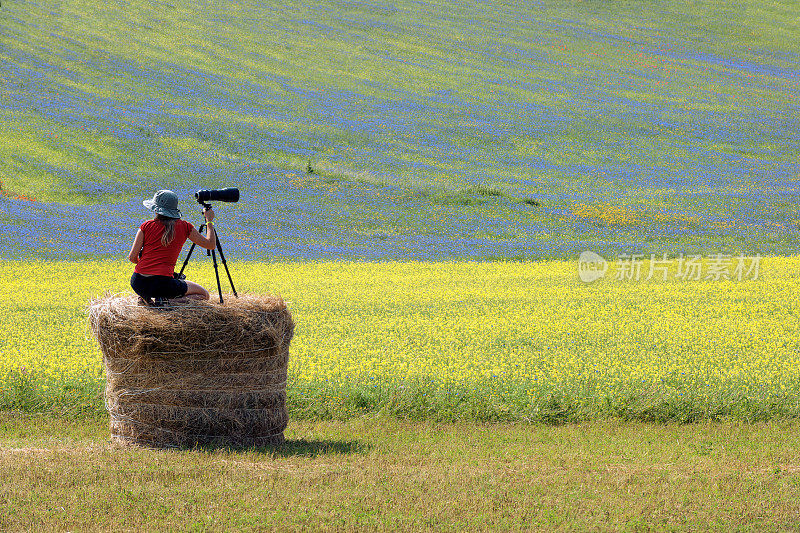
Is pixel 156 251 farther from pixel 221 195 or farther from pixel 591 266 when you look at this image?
pixel 591 266

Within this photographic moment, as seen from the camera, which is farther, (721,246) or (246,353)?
(721,246)

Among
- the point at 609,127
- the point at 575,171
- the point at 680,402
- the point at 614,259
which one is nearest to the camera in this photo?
the point at 680,402

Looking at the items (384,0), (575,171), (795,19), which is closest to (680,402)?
(575,171)

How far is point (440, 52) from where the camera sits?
227 feet

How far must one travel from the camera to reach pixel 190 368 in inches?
310

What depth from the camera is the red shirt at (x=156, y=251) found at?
25.8 feet

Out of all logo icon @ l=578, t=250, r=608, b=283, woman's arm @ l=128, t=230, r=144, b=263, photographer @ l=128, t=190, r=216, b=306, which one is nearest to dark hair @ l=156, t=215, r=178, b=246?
photographer @ l=128, t=190, r=216, b=306

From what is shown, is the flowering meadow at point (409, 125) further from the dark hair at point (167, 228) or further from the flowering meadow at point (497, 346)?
the dark hair at point (167, 228)

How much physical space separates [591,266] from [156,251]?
17.7m

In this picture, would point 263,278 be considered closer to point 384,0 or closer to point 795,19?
point 384,0

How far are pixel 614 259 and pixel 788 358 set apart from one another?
14275mm

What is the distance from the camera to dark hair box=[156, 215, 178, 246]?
7.77 meters

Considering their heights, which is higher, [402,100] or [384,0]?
[384,0]

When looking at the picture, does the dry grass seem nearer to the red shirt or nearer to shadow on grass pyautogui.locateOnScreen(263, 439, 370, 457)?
shadow on grass pyautogui.locateOnScreen(263, 439, 370, 457)
